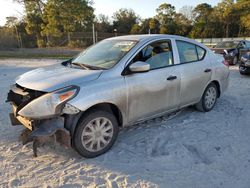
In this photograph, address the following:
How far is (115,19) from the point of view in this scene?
47562mm

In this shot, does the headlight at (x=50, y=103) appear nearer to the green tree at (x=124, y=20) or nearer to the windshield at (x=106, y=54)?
the windshield at (x=106, y=54)

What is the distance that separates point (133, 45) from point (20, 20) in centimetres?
3827

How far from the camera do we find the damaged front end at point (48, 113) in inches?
117

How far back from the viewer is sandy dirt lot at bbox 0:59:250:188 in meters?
2.85

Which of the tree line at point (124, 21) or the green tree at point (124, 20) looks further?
the green tree at point (124, 20)

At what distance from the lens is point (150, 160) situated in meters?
3.28

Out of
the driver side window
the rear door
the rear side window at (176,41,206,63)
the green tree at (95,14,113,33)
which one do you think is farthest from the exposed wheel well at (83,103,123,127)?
the green tree at (95,14,113,33)

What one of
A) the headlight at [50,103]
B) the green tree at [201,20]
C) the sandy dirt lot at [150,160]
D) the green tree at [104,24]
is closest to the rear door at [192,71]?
the sandy dirt lot at [150,160]

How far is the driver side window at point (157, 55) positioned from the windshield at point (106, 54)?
0.74 feet

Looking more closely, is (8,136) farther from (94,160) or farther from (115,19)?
(115,19)

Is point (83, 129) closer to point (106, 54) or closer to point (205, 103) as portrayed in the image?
point (106, 54)

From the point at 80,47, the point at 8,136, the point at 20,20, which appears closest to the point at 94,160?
the point at 8,136

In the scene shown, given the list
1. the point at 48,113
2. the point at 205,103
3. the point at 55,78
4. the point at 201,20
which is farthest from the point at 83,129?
the point at 201,20

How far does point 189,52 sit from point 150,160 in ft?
7.59
